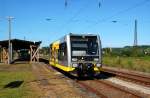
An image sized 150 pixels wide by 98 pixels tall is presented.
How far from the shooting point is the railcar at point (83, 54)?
22.8 metres

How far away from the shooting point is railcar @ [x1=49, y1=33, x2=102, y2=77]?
22844 mm

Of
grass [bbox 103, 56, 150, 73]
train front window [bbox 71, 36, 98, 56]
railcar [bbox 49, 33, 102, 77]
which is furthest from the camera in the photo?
grass [bbox 103, 56, 150, 73]

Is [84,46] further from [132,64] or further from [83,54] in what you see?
[132,64]

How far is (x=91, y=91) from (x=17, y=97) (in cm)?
395

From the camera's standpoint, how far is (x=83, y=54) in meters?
23.2

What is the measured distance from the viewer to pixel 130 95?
15234 millimetres

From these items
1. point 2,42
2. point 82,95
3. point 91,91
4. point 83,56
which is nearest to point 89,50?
point 83,56

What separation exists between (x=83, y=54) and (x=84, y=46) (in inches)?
27.6

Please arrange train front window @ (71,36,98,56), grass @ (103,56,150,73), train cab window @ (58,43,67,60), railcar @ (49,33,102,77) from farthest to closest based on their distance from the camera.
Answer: grass @ (103,56,150,73), train cab window @ (58,43,67,60), train front window @ (71,36,98,56), railcar @ (49,33,102,77)

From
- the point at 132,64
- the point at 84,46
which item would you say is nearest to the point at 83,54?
the point at 84,46

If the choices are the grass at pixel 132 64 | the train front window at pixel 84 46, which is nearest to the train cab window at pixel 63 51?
the train front window at pixel 84 46

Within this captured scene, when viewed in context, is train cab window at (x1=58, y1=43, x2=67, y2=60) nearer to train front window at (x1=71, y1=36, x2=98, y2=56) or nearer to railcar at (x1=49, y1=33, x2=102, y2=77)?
railcar at (x1=49, y1=33, x2=102, y2=77)

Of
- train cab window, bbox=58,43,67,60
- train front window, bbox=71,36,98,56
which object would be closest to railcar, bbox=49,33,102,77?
train front window, bbox=71,36,98,56

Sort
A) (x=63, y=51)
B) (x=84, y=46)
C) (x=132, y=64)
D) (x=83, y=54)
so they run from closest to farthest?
(x=83, y=54) → (x=84, y=46) → (x=63, y=51) → (x=132, y=64)
